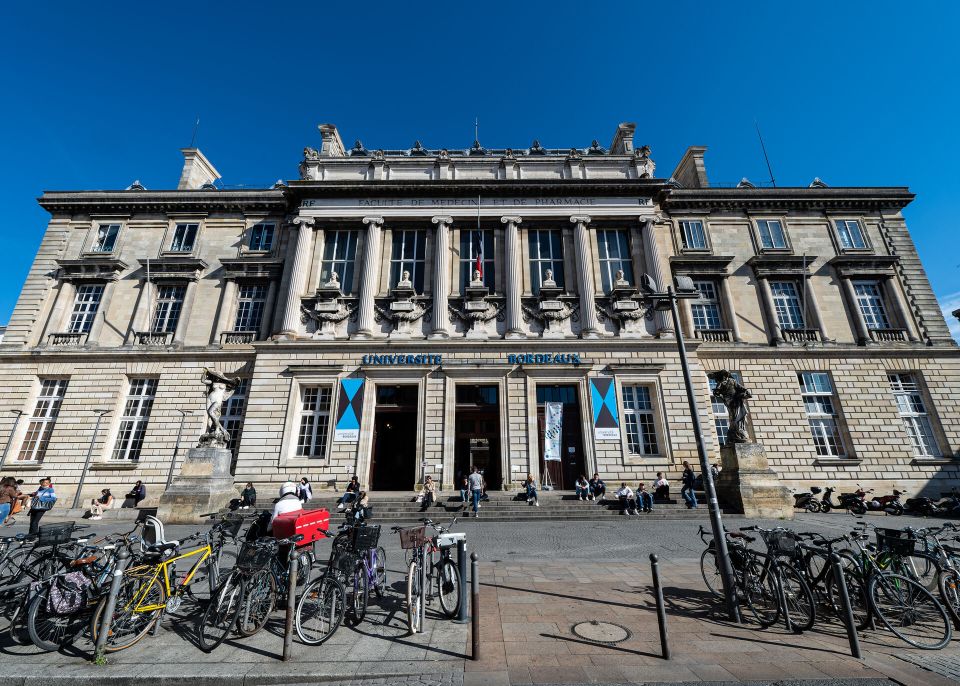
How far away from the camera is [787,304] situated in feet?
75.5

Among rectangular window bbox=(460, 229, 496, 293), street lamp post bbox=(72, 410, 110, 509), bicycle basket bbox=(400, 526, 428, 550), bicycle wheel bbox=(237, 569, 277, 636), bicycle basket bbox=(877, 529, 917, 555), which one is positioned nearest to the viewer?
bicycle wheel bbox=(237, 569, 277, 636)

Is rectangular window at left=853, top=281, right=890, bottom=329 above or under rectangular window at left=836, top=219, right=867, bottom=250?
under

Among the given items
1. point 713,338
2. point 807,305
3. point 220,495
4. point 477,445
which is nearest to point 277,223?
point 220,495

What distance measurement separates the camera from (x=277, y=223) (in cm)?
2436

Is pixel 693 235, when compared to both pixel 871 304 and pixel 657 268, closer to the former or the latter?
pixel 657 268

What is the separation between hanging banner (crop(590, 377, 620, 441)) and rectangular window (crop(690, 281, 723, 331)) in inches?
279

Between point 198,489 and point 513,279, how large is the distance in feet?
52.5

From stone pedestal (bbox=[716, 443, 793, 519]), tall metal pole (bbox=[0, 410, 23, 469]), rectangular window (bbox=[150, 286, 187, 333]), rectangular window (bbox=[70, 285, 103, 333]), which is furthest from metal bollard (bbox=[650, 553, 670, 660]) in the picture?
rectangular window (bbox=[70, 285, 103, 333])

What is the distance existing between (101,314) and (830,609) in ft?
101

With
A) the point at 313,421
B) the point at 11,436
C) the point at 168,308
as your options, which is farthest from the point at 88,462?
the point at 313,421

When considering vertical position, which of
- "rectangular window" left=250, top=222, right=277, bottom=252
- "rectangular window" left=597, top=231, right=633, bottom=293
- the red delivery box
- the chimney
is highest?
the chimney

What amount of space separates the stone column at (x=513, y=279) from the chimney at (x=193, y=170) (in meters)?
20.6

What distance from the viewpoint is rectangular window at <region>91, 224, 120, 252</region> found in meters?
24.1

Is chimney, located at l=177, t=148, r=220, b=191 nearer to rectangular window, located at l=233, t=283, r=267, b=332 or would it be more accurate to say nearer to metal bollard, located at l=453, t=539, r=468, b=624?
rectangular window, located at l=233, t=283, r=267, b=332
